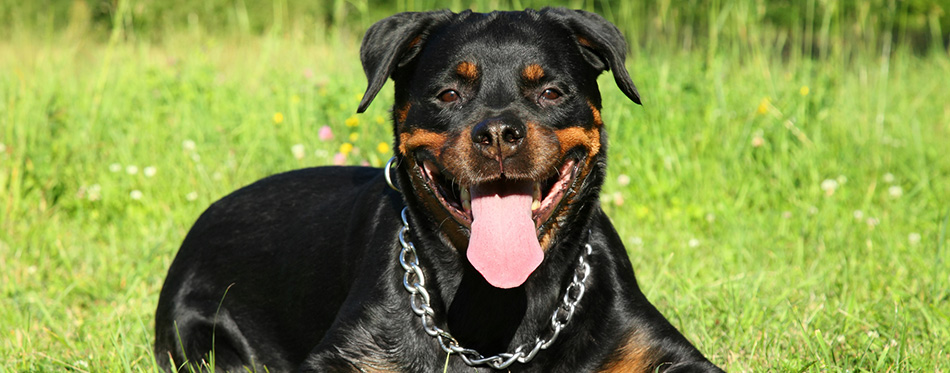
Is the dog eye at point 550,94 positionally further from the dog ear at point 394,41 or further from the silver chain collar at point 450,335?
the silver chain collar at point 450,335

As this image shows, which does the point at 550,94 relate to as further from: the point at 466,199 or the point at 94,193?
the point at 94,193

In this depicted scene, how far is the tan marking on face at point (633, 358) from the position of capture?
2826 mm

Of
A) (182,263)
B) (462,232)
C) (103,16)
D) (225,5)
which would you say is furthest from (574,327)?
(225,5)

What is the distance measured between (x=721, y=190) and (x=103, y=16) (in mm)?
5692

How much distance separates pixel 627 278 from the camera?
3055 millimetres

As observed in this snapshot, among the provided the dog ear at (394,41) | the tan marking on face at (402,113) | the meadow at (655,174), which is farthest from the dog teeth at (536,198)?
the meadow at (655,174)

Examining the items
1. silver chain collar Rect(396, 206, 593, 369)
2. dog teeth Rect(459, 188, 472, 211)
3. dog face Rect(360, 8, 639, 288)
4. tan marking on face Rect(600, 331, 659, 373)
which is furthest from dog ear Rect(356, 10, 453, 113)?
tan marking on face Rect(600, 331, 659, 373)

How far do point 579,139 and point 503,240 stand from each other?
0.43 m

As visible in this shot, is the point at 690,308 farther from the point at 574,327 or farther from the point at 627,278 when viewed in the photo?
the point at 574,327

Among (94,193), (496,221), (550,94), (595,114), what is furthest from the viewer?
(94,193)

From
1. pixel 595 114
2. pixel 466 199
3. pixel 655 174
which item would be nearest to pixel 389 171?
pixel 466 199

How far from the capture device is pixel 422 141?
2.86 m

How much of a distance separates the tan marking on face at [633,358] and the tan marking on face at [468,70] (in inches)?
39.7

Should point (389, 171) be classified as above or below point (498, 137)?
below
